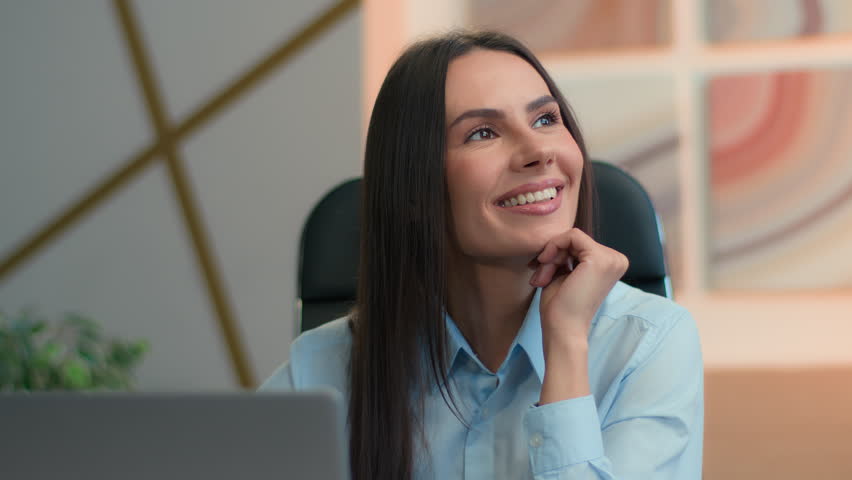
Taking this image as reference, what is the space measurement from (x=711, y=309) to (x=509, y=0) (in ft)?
3.27

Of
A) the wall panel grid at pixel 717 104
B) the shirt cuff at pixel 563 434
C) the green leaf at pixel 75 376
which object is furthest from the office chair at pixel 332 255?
the wall panel grid at pixel 717 104

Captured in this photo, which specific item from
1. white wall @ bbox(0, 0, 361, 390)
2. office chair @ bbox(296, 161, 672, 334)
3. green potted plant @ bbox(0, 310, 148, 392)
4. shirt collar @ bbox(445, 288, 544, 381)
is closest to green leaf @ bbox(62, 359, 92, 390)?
green potted plant @ bbox(0, 310, 148, 392)

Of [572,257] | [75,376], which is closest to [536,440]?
[572,257]

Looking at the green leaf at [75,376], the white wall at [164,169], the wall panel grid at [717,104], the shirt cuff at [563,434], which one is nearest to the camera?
the shirt cuff at [563,434]

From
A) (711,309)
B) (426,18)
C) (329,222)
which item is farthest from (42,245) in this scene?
(711,309)

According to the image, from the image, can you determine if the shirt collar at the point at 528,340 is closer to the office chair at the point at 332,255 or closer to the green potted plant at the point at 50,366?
the office chair at the point at 332,255

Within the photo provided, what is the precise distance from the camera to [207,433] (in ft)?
1.70

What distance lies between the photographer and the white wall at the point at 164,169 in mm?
2564

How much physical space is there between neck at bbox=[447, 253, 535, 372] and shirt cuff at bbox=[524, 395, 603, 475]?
239 mm

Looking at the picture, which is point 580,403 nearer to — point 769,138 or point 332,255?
point 332,255

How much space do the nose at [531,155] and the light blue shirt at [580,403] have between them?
222mm

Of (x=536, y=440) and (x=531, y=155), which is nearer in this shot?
(x=536, y=440)

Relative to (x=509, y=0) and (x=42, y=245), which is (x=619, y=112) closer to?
→ (x=509, y=0)

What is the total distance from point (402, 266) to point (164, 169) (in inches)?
60.7
